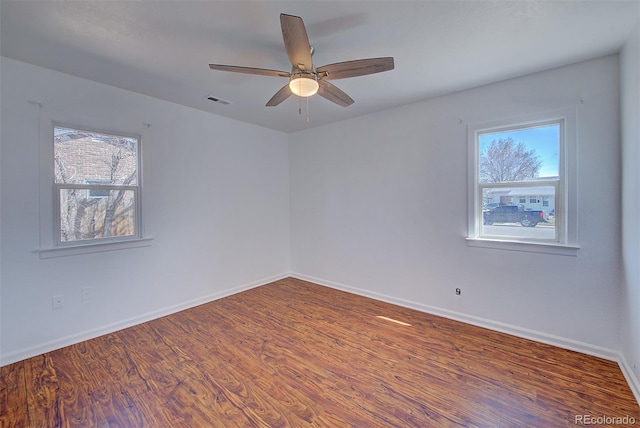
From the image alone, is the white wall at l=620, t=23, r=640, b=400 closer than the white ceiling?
No

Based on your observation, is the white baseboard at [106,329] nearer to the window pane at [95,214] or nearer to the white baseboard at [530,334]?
the window pane at [95,214]

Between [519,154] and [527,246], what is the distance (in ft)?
3.06

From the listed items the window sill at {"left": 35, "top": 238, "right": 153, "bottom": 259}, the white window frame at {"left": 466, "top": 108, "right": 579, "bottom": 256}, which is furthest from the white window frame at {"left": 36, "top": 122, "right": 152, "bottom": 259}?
the white window frame at {"left": 466, "top": 108, "right": 579, "bottom": 256}

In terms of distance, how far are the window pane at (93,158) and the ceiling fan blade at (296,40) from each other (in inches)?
91.4

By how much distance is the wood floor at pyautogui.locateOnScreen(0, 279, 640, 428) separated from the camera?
5.53ft

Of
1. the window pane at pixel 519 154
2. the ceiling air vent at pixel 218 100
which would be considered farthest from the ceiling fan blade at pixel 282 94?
the window pane at pixel 519 154

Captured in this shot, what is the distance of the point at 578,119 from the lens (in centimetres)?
232

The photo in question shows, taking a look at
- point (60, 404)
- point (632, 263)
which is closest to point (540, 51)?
point (632, 263)

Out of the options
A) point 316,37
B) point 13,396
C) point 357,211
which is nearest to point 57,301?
point 13,396

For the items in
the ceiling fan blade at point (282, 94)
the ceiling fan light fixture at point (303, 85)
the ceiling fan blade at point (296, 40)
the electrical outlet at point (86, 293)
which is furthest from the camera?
the electrical outlet at point (86, 293)

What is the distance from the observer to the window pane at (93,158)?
2.52 metres

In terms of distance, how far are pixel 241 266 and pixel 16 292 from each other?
229cm

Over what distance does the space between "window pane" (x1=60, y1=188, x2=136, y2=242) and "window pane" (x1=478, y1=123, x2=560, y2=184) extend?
396 centimetres

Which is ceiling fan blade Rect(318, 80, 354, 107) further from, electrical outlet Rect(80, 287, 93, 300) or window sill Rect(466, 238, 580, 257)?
electrical outlet Rect(80, 287, 93, 300)
